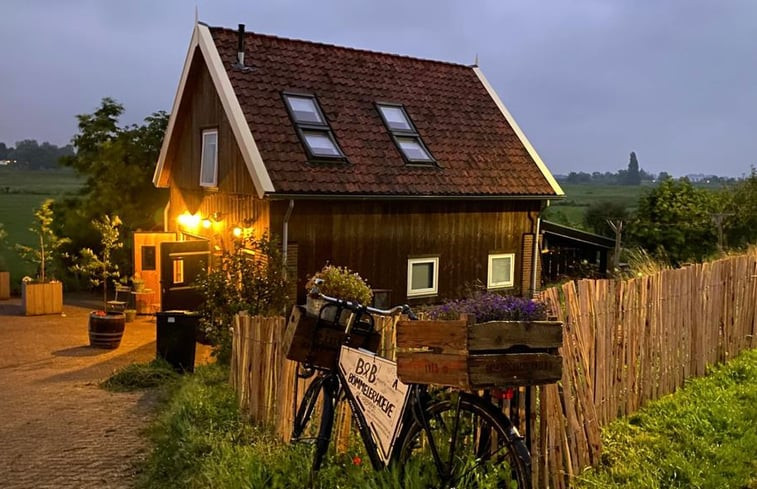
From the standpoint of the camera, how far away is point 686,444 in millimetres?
5855

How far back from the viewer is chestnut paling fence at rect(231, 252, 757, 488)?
191 inches

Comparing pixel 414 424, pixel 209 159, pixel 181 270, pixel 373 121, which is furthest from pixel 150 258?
pixel 414 424

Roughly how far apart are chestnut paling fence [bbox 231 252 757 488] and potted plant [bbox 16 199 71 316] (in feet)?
39.6

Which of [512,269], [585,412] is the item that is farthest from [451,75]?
[585,412]

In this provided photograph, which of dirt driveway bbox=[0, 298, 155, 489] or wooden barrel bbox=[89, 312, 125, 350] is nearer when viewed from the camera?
dirt driveway bbox=[0, 298, 155, 489]

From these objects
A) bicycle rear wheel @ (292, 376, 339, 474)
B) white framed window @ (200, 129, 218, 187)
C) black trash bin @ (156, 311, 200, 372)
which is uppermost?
white framed window @ (200, 129, 218, 187)

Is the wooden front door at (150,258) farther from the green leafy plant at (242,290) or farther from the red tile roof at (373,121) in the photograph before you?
the green leafy plant at (242,290)

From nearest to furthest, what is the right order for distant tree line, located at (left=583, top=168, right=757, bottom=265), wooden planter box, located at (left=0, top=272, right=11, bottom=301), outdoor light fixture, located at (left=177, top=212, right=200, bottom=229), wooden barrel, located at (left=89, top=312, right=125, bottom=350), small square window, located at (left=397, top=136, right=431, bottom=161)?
wooden barrel, located at (left=89, top=312, right=125, bottom=350), small square window, located at (left=397, top=136, right=431, bottom=161), outdoor light fixture, located at (left=177, top=212, right=200, bottom=229), distant tree line, located at (left=583, top=168, right=757, bottom=265), wooden planter box, located at (left=0, top=272, right=11, bottom=301)

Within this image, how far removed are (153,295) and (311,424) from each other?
13508 millimetres

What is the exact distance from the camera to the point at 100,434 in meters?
7.62

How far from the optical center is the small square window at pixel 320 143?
44.8ft

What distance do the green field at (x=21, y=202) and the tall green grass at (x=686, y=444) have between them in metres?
17.8

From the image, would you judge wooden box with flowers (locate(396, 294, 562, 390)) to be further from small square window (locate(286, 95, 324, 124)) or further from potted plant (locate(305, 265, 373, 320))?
small square window (locate(286, 95, 324, 124))

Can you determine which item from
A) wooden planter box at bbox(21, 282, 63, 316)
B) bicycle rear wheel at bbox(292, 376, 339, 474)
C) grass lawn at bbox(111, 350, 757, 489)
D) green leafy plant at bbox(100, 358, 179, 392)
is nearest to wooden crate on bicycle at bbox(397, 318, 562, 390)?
grass lawn at bbox(111, 350, 757, 489)
